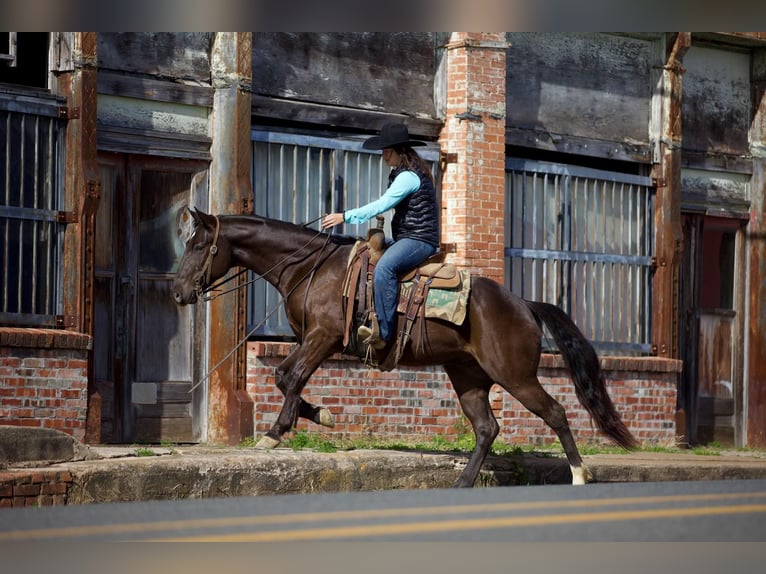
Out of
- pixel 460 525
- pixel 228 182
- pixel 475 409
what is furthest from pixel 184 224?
pixel 460 525

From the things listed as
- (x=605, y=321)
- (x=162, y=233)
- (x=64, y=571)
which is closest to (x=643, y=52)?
(x=605, y=321)

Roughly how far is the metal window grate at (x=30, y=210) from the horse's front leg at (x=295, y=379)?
118 inches

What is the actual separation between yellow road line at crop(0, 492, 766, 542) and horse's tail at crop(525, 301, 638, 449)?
2.00 metres

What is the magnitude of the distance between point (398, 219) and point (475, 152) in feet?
16.2

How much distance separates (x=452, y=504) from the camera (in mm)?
9062

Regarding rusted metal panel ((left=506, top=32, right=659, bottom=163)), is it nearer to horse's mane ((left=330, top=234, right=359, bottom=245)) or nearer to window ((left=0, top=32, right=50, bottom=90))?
horse's mane ((left=330, top=234, right=359, bottom=245))

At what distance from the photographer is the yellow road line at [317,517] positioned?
713 cm

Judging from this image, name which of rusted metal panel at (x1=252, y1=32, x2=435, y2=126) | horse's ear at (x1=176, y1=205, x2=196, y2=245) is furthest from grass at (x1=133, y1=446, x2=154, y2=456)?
rusted metal panel at (x1=252, y1=32, x2=435, y2=126)

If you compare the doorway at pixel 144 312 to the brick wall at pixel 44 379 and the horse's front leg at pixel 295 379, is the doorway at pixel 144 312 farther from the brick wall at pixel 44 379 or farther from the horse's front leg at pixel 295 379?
the horse's front leg at pixel 295 379

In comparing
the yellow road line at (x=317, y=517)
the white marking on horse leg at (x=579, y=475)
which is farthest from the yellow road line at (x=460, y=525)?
the white marking on horse leg at (x=579, y=475)

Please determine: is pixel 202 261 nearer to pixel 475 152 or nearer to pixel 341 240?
pixel 341 240

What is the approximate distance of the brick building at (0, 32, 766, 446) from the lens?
43.3ft

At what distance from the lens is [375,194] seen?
621 inches

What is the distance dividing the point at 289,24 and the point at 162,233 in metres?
9.67
